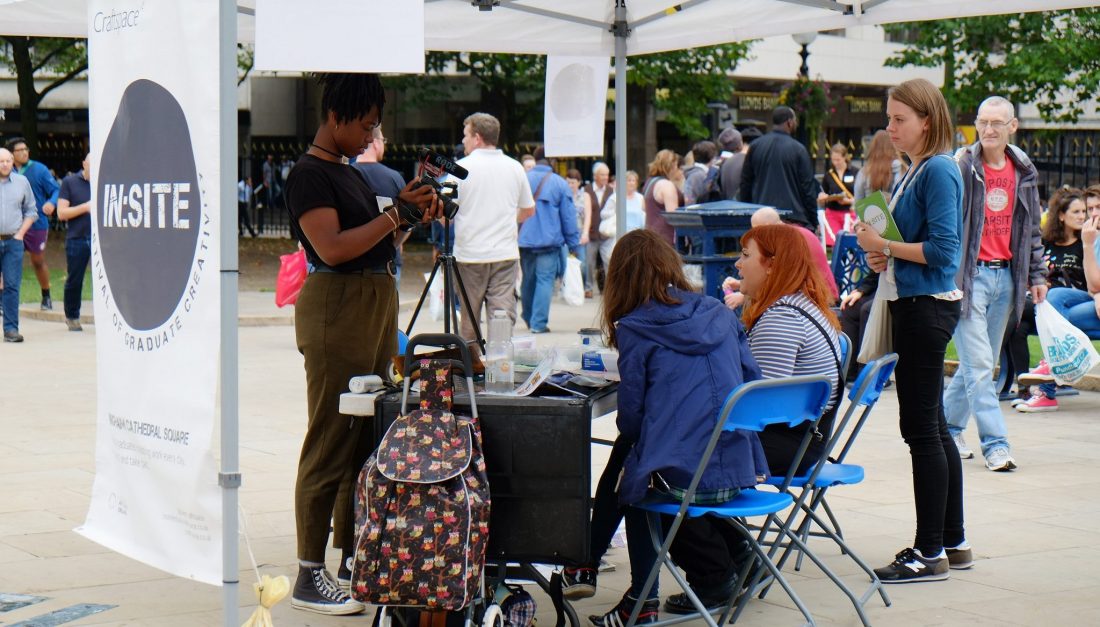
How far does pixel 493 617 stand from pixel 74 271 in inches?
438

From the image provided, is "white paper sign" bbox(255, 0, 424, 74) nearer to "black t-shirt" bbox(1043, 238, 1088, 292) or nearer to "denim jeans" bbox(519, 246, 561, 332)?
"black t-shirt" bbox(1043, 238, 1088, 292)

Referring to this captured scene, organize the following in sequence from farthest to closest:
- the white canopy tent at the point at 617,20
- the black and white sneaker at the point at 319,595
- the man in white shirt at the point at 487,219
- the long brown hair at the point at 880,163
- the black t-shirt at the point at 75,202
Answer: the black t-shirt at the point at 75,202 → the man in white shirt at the point at 487,219 → the long brown hair at the point at 880,163 → the white canopy tent at the point at 617,20 → the black and white sneaker at the point at 319,595

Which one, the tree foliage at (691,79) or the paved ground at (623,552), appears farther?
the tree foliage at (691,79)

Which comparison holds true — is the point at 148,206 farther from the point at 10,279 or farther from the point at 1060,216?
the point at 10,279

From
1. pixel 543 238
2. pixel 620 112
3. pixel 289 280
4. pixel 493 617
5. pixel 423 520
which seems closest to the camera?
pixel 423 520

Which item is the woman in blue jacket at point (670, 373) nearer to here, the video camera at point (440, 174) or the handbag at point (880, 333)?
the video camera at point (440, 174)

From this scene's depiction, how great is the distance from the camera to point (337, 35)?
357 centimetres

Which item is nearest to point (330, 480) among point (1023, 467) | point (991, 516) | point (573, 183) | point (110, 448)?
point (110, 448)

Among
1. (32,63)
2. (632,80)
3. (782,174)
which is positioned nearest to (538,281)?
(782,174)

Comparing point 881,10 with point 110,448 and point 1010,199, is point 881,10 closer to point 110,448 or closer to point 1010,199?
point 1010,199

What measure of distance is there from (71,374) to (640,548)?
7714 mm

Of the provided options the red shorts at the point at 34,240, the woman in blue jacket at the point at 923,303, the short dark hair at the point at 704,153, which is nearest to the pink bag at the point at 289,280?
the red shorts at the point at 34,240

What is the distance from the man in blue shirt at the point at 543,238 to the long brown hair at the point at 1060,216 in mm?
4796

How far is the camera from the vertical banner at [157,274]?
3.57 metres
